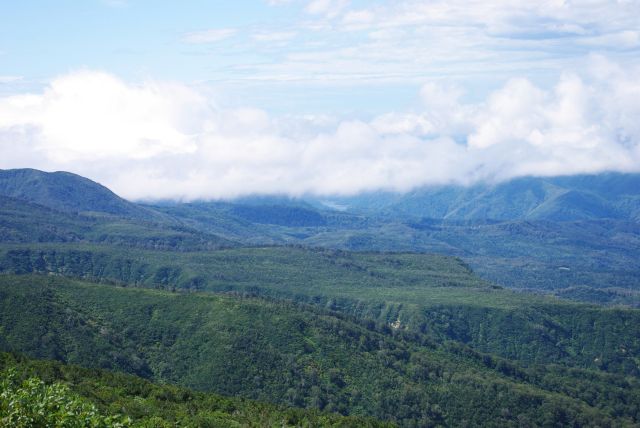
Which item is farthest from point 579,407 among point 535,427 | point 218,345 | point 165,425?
point 165,425

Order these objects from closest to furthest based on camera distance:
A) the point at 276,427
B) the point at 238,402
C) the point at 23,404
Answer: the point at 23,404 → the point at 276,427 → the point at 238,402

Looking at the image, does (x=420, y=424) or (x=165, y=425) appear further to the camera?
(x=420, y=424)

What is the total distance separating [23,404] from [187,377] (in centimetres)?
11333

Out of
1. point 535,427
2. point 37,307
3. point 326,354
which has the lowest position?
point 535,427

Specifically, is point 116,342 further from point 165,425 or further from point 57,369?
point 165,425

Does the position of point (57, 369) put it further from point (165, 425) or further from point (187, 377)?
point (187, 377)

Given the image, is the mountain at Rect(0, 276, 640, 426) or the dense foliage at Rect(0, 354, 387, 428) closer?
the dense foliage at Rect(0, 354, 387, 428)

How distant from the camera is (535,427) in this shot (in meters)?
165

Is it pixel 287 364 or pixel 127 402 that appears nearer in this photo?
pixel 127 402

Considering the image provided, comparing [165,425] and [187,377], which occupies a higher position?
[165,425]

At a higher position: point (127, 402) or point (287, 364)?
point (127, 402)

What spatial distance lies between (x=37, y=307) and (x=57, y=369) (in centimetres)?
7324

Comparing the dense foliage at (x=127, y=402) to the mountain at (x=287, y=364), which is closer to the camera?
the dense foliage at (x=127, y=402)

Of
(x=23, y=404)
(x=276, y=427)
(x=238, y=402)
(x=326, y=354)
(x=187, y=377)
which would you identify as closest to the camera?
(x=23, y=404)
